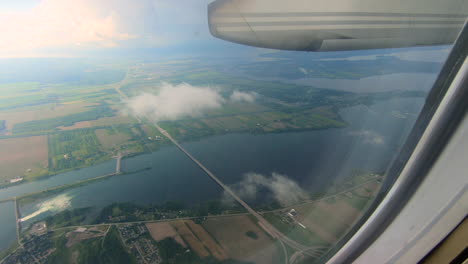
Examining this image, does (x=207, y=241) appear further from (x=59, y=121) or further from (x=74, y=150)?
(x=59, y=121)

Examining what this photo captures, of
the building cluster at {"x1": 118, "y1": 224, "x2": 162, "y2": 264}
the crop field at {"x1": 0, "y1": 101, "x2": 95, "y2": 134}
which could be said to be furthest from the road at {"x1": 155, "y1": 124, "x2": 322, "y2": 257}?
the crop field at {"x1": 0, "y1": 101, "x2": 95, "y2": 134}

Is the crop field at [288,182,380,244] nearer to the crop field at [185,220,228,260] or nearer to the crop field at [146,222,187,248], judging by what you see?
the crop field at [185,220,228,260]

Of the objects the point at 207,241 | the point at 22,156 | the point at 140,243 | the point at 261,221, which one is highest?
the point at 261,221

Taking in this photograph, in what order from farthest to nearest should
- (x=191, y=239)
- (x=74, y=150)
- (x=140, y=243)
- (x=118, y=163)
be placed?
(x=74, y=150), (x=118, y=163), (x=140, y=243), (x=191, y=239)

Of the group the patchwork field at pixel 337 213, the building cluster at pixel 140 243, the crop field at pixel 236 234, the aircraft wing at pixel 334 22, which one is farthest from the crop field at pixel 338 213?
the building cluster at pixel 140 243

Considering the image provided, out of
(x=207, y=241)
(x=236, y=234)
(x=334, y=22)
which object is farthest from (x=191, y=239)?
(x=334, y=22)
